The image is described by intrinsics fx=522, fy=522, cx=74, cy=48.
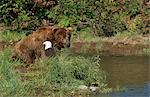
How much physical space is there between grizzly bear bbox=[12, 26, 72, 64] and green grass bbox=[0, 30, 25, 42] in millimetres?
4856

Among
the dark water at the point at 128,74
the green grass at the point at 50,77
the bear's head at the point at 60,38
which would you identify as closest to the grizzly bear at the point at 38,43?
the bear's head at the point at 60,38

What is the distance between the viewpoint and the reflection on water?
864 cm

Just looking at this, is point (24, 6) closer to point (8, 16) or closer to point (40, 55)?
point (8, 16)

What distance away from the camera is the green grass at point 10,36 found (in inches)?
566

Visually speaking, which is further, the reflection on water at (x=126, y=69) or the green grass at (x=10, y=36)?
the green grass at (x=10, y=36)

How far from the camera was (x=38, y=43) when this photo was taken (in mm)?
9305

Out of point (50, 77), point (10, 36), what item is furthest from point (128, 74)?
point (10, 36)

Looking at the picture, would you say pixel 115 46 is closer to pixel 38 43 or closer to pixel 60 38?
pixel 60 38

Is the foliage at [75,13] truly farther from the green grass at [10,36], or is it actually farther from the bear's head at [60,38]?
the bear's head at [60,38]

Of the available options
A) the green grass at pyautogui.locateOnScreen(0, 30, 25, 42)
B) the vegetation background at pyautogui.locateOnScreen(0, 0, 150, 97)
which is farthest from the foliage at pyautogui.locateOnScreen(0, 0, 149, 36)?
the green grass at pyautogui.locateOnScreen(0, 30, 25, 42)

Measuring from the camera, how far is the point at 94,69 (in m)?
8.13

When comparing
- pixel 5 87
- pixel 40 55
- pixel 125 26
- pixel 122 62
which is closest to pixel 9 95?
pixel 5 87

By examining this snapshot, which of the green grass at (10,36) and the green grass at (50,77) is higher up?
the green grass at (50,77)

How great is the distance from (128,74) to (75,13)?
6.26 meters
